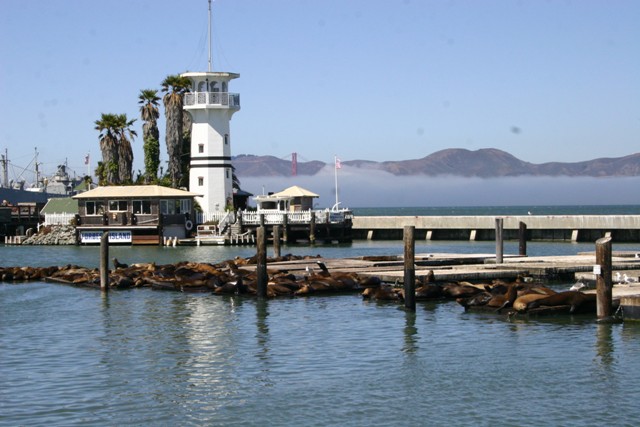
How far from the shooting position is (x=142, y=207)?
198ft

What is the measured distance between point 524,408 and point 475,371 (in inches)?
106

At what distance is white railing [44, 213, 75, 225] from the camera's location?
6669 centimetres

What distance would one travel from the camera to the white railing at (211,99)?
63.6 m

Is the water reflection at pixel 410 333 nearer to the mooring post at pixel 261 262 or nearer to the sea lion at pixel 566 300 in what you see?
the sea lion at pixel 566 300

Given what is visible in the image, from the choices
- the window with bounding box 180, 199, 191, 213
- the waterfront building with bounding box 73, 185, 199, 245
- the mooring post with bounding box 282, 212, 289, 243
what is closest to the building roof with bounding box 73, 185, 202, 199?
the waterfront building with bounding box 73, 185, 199, 245

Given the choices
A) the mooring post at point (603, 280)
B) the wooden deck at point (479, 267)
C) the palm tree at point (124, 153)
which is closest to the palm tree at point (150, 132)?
the palm tree at point (124, 153)

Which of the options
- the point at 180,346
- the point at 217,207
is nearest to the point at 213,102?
the point at 217,207

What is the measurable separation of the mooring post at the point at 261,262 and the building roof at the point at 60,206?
44.3 metres

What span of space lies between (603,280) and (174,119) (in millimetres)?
49868

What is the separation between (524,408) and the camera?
51.0 feet

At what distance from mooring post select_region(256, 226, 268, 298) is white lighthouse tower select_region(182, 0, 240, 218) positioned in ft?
116

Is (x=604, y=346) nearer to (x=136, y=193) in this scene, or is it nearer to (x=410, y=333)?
(x=410, y=333)

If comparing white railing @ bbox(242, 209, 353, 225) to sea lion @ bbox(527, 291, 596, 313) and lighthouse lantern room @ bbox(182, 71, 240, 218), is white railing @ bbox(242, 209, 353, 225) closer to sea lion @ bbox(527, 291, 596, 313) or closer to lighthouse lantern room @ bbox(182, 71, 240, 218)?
lighthouse lantern room @ bbox(182, 71, 240, 218)

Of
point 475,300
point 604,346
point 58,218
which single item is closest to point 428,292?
point 475,300
